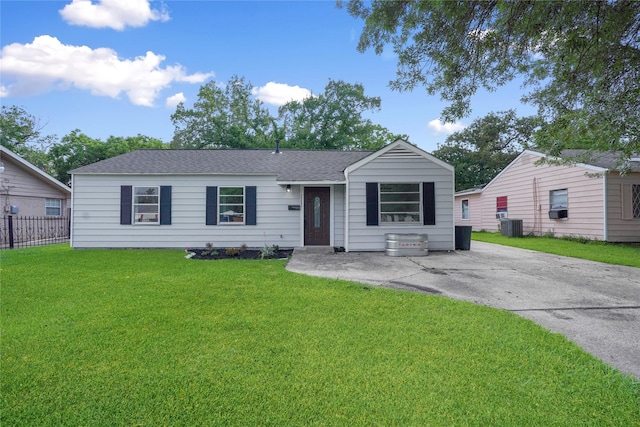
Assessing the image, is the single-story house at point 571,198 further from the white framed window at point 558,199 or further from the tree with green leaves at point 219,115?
the tree with green leaves at point 219,115

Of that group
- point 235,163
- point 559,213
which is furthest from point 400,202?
point 559,213

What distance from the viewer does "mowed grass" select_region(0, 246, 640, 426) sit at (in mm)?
2041

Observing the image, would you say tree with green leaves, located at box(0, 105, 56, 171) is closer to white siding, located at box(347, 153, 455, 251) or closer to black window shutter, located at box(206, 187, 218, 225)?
black window shutter, located at box(206, 187, 218, 225)

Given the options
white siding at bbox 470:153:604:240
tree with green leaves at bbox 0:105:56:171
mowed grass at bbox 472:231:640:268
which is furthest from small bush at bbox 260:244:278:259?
tree with green leaves at bbox 0:105:56:171

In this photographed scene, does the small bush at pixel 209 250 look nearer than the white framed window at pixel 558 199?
Yes

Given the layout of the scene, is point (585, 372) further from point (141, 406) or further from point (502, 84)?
point (502, 84)

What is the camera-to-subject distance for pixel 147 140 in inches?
1174

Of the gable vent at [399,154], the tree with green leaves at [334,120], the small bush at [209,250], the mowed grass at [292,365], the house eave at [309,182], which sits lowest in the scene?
the mowed grass at [292,365]

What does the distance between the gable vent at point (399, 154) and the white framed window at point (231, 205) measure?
4.89m

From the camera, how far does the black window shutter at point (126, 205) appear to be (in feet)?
34.8

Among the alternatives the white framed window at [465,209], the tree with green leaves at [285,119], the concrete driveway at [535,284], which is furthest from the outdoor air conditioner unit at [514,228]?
the tree with green leaves at [285,119]

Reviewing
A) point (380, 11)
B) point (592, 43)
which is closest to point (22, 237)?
point (380, 11)

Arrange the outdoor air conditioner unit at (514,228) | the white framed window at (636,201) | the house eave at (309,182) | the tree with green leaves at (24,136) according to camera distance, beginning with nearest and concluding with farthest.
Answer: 1. the house eave at (309,182)
2. the white framed window at (636,201)
3. the outdoor air conditioner unit at (514,228)
4. the tree with green leaves at (24,136)

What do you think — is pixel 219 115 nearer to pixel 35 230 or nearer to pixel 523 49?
pixel 35 230
